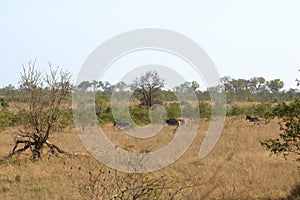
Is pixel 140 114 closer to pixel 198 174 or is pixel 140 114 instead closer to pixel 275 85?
pixel 198 174

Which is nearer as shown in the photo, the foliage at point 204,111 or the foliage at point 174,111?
the foliage at point 204,111

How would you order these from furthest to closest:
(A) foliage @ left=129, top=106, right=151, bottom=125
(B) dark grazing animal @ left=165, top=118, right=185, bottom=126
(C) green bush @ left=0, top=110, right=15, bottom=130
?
(B) dark grazing animal @ left=165, top=118, right=185, bottom=126 → (C) green bush @ left=0, top=110, right=15, bottom=130 → (A) foliage @ left=129, top=106, right=151, bottom=125

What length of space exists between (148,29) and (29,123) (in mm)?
5336

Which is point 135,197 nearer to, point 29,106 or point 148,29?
point 148,29

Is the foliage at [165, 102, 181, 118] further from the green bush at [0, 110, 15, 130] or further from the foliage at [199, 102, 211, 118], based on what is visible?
the green bush at [0, 110, 15, 130]

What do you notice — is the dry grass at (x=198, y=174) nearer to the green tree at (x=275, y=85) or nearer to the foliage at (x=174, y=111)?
the foliage at (x=174, y=111)

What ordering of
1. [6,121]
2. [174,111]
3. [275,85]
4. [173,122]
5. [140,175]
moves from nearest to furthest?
[140,175]
[6,121]
[173,122]
[174,111]
[275,85]

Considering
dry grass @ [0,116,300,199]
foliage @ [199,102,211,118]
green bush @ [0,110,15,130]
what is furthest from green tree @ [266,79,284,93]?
dry grass @ [0,116,300,199]

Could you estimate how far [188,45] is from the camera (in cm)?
841

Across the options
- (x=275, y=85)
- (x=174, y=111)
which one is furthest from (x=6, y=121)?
(x=275, y=85)

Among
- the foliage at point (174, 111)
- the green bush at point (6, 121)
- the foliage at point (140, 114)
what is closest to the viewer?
the foliage at point (140, 114)

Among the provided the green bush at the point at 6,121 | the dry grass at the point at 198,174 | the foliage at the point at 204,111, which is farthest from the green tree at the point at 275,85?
the dry grass at the point at 198,174

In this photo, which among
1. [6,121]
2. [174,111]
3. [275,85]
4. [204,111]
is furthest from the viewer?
[275,85]

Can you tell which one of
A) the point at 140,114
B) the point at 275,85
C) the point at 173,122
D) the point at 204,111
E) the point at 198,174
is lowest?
the point at 198,174
